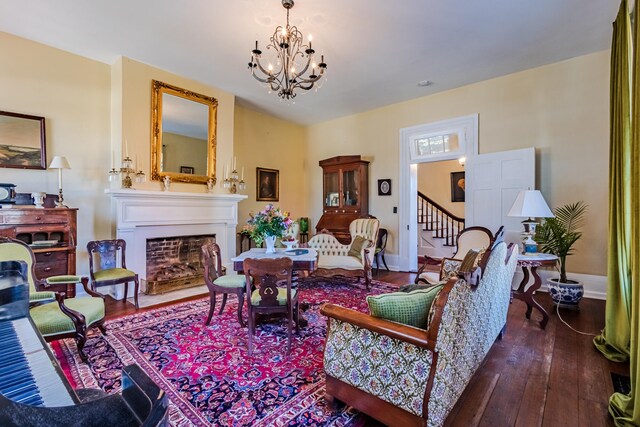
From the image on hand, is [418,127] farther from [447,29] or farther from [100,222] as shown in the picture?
[100,222]

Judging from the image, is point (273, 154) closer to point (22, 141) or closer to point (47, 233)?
point (22, 141)

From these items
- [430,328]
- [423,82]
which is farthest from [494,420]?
[423,82]

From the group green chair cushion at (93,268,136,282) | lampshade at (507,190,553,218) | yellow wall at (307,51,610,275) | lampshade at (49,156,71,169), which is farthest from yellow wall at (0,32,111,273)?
lampshade at (507,190,553,218)

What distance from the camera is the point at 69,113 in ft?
13.4

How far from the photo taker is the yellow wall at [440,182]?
8.38m

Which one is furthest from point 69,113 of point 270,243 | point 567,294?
point 567,294

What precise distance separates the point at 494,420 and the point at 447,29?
383 centimetres

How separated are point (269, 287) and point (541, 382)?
2152 millimetres

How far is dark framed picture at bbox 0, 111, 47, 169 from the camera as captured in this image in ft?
11.9

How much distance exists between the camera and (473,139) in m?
5.03

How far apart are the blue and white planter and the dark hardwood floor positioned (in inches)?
12.4

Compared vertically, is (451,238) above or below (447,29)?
below

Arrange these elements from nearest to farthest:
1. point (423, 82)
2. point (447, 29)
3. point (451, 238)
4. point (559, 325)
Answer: point (559, 325) < point (447, 29) < point (423, 82) < point (451, 238)

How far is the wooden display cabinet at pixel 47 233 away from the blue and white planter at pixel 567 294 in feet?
19.1
